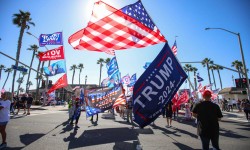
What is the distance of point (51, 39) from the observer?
15141 millimetres

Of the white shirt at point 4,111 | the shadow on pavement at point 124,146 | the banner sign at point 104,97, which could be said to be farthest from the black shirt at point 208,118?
the white shirt at point 4,111

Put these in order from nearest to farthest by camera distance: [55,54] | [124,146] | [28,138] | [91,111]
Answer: [124,146]
[28,138]
[91,111]
[55,54]

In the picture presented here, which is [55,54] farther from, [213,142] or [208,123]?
[213,142]

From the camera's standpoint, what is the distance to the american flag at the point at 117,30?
17.2 ft

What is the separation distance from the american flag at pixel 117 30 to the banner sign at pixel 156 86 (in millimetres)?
1470

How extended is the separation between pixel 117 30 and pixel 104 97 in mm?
4387

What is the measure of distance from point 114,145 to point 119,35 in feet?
12.3

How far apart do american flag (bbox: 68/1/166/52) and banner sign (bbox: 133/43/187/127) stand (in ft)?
4.82

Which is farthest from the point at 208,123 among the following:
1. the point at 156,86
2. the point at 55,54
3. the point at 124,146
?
the point at 55,54

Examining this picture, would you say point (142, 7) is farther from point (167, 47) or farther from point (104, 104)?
point (104, 104)

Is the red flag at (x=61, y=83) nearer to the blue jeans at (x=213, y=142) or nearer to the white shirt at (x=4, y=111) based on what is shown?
the white shirt at (x=4, y=111)

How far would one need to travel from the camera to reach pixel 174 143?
670 centimetres

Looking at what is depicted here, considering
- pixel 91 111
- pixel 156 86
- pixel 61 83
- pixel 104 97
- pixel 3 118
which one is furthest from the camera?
pixel 61 83

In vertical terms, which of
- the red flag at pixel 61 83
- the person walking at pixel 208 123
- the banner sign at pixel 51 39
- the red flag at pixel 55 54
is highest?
the banner sign at pixel 51 39
